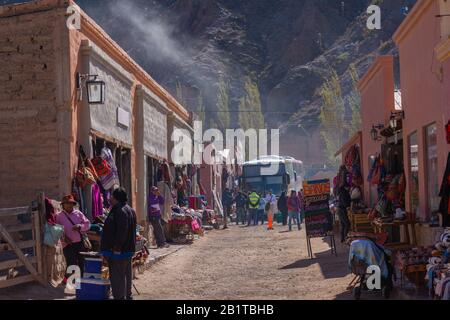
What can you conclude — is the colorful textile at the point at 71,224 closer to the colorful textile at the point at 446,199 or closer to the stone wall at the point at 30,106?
the stone wall at the point at 30,106

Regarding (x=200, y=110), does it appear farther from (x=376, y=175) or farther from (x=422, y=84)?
(x=422, y=84)

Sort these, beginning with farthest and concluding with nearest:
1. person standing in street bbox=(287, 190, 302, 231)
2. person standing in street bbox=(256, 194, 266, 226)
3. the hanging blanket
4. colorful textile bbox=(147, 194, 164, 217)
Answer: person standing in street bbox=(256, 194, 266, 226) → person standing in street bbox=(287, 190, 302, 231) → colorful textile bbox=(147, 194, 164, 217) → the hanging blanket

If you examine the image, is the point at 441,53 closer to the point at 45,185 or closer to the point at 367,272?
the point at 367,272

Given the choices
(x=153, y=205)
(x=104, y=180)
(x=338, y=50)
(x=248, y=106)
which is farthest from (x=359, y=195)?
(x=338, y=50)

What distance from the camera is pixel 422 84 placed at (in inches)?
560

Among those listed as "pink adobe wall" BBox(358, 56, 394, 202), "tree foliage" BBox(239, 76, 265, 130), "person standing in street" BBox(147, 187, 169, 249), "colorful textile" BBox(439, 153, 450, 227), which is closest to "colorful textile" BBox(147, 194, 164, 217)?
"person standing in street" BBox(147, 187, 169, 249)

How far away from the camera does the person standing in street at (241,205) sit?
3825cm

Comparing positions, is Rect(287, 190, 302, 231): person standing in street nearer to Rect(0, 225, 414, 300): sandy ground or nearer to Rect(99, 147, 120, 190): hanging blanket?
Rect(0, 225, 414, 300): sandy ground

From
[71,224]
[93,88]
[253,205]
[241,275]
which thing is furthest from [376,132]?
[253,205]

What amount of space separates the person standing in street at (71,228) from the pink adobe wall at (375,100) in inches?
374

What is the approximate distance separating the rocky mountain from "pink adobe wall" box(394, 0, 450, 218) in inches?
2512

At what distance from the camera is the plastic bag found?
1188 centimetres

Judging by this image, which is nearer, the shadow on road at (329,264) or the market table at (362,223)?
the shadow on road at (329,264)

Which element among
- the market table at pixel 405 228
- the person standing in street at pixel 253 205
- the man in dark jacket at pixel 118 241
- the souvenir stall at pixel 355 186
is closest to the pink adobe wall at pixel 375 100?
the souvenir stall at pixel 355 186
